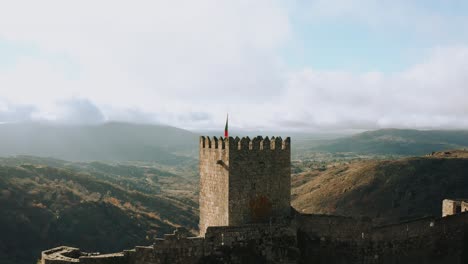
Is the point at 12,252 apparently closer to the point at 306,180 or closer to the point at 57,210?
the point at 57,210

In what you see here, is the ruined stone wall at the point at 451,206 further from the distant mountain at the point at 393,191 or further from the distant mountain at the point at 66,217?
the distant mountain at the point at 66,217

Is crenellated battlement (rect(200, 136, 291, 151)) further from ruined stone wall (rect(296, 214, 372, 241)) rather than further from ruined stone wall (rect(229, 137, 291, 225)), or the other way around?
ruined stone wall (rect(296, 214, 372, 241))

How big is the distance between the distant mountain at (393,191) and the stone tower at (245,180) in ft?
90.5

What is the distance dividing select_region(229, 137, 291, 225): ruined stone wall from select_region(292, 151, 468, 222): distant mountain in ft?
90.1

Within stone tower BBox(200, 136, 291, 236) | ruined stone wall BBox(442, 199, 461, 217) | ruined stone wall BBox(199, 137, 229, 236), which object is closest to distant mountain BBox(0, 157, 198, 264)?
ruined stone wall BBox(199, 137, 229, 236)

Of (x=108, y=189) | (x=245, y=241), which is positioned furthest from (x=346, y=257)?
(x=108, y=189)

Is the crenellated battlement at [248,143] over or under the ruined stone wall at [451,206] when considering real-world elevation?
over

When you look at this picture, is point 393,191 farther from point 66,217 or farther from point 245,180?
point 245,180

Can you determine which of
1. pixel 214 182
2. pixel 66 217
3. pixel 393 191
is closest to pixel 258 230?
pixel 214 182

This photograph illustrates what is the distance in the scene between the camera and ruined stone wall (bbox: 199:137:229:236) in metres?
16.1

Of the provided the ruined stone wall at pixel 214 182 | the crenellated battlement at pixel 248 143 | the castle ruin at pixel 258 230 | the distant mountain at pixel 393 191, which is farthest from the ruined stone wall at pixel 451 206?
the distant mountain at pixel 393 191

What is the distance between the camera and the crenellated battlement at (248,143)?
16.1m

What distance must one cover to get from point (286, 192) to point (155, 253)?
5624 millimetres

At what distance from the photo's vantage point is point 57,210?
45.1 meters
